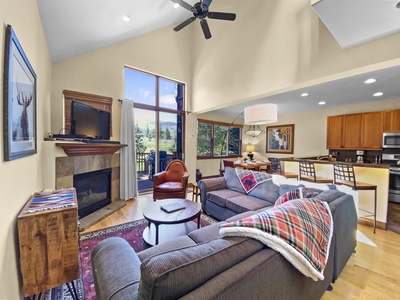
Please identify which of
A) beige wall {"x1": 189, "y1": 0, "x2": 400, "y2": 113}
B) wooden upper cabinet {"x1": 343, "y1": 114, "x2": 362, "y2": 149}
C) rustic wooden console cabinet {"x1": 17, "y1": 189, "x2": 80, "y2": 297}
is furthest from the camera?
wooden upper cabinet {"x1": 343, "y1": 114, "x2": 362, "y2": 149}

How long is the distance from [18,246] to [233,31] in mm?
4986

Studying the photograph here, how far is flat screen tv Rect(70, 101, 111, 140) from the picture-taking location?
2.78 m

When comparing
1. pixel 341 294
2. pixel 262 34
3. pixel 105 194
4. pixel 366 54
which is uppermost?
pixel 262 34

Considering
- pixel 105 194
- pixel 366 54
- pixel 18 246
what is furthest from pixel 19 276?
pixel 366 54

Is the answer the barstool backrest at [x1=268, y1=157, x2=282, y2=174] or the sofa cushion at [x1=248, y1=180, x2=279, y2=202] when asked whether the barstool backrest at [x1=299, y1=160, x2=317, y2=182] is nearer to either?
the sofa cushion at [x1=248, y1=180, x2=279, y2=202]

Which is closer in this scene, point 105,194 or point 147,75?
point 105,194

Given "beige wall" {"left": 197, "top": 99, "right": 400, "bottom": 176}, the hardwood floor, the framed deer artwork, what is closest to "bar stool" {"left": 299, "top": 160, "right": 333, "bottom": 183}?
the hardwood floor

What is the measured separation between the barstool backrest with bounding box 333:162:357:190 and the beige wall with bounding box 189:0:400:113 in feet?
4.92

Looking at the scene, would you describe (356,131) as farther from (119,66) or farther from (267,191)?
(119,66)

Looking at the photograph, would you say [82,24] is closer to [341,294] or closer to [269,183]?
[269,183]

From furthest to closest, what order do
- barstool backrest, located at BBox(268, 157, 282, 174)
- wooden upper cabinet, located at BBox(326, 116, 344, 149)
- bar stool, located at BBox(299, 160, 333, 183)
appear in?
barstool backrest, located at BBox(268, 157, 282, 174), wooden upper cabinet, located at BBox(326, 116, 344, 149), bar stool, located at BBox(299, 160, 333, 183)

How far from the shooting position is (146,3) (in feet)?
9.71

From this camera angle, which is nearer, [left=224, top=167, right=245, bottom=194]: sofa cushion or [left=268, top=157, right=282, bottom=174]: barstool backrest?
[left=224, top=167, right=245, bottom=194]: sofa cushion

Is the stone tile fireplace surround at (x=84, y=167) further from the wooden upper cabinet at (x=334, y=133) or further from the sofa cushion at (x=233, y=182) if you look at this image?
the wooden upper cabinet at (x=334, y=133)
